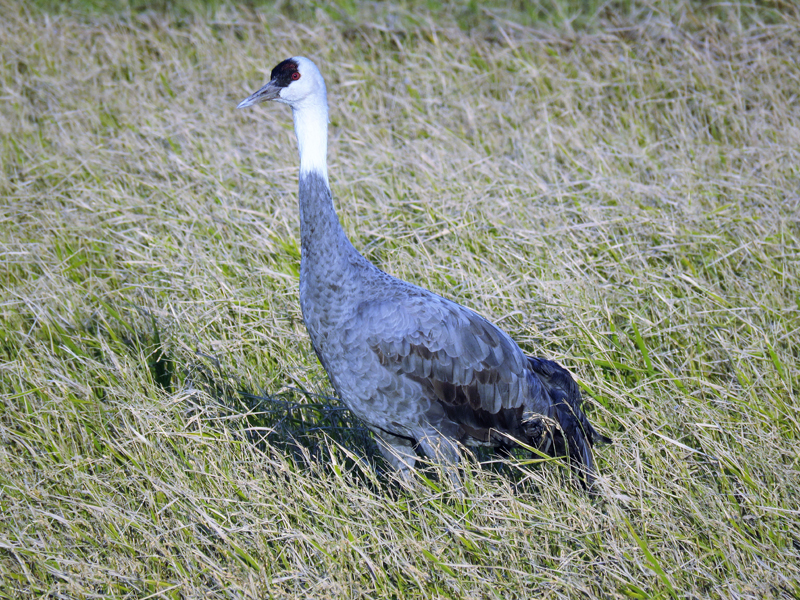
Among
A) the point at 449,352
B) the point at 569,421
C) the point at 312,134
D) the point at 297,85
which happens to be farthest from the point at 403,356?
the point at 297,85

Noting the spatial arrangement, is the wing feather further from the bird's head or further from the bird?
the bird's head

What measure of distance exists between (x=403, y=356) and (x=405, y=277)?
120 cm

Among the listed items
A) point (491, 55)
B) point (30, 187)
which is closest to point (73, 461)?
point (30, 187)

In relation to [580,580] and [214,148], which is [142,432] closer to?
[580,580]

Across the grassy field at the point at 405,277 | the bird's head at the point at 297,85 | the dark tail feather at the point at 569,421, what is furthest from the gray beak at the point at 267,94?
the dark tail feather at the point at 569,421

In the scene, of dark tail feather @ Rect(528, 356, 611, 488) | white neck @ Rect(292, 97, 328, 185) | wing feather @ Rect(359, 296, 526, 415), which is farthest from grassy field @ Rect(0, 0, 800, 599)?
white neck @ Rect(292, 97, 328, 185)

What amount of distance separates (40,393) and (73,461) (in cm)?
43

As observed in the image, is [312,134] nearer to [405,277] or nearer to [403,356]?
[403,356]

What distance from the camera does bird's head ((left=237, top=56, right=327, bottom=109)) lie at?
2980mm

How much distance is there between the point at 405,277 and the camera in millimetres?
4027

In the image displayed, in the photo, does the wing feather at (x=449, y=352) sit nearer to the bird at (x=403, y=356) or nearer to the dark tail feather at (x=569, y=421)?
the bird at (x=403, y=356)

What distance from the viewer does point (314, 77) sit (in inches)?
118

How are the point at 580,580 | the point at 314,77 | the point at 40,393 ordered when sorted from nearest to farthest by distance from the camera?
the point at 580,580 → the point at 314,77 → the point at 40,393

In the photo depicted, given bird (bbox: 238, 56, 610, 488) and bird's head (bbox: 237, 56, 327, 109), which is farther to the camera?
bird's head (bbox: 237, 56, 327, 109)
